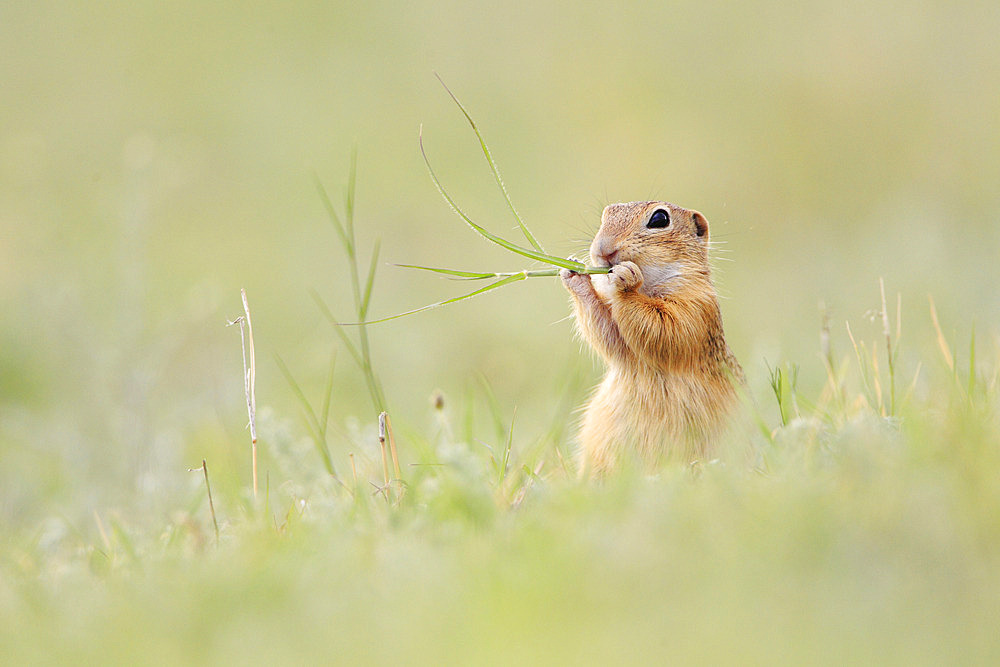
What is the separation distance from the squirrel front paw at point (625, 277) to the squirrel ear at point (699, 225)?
0.68 metres

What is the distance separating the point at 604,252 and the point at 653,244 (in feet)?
0.84

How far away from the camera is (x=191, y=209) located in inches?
547

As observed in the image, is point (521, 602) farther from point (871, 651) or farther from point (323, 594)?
point (871, 651)

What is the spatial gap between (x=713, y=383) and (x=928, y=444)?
176 cm

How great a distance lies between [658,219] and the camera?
14.9ft

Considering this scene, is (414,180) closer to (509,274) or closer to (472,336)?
(472,336)

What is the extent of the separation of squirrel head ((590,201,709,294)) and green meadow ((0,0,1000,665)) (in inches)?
8.3

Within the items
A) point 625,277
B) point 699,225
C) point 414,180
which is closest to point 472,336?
point 414,180

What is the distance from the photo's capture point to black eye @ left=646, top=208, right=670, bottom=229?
14.8 ft

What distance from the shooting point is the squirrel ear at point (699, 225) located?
4.71 m


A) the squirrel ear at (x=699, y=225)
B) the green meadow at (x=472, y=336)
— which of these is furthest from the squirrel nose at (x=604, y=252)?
the squirrel ear at (x=699, y=225)

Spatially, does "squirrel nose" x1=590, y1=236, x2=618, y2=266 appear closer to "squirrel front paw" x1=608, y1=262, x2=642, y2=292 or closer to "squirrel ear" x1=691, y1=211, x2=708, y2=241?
"squirrel front paw" x1=608, y1=262, x2=642, y2=292

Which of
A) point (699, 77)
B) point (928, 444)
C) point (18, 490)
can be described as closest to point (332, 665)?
point (928, 444)

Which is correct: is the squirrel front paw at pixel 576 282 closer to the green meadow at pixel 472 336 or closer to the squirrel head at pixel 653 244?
the squirrel head at pixel 653 244
